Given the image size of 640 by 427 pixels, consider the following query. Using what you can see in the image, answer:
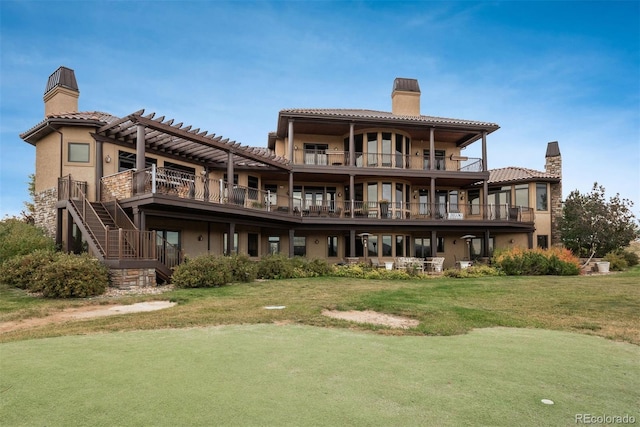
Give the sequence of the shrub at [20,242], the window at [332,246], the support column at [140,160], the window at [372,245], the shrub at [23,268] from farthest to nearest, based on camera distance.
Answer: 1. the window at [332,246]
2. the window at [372,245]
3. the shrub at [20,242]
4. the support column at [140,160]
5. the shrub at [23,268]

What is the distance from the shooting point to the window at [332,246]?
81.7ft

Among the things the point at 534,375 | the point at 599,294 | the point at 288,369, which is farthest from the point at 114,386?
the point at 599,294

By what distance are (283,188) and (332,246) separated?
16.2 ft

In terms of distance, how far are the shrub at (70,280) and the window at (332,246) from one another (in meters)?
15.1

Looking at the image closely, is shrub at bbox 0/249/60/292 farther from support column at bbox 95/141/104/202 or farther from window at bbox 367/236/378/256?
window at bbox 367/236/378/256

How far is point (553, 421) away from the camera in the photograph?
10.2ft

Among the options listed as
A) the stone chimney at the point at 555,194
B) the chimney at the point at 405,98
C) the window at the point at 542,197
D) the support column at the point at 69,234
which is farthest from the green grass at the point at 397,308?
the chimney at the point at 405,98

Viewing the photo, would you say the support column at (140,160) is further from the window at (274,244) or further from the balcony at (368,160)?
the window at (274,244)

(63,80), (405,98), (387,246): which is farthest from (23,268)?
(405,98)

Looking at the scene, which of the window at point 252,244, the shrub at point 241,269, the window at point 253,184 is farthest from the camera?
the window at point 252,244

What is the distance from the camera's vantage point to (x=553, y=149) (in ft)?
90.9

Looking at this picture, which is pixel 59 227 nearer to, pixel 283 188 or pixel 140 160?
pixel 140 160

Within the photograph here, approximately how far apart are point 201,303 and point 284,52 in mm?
20680

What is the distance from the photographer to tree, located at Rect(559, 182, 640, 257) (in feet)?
77.8
